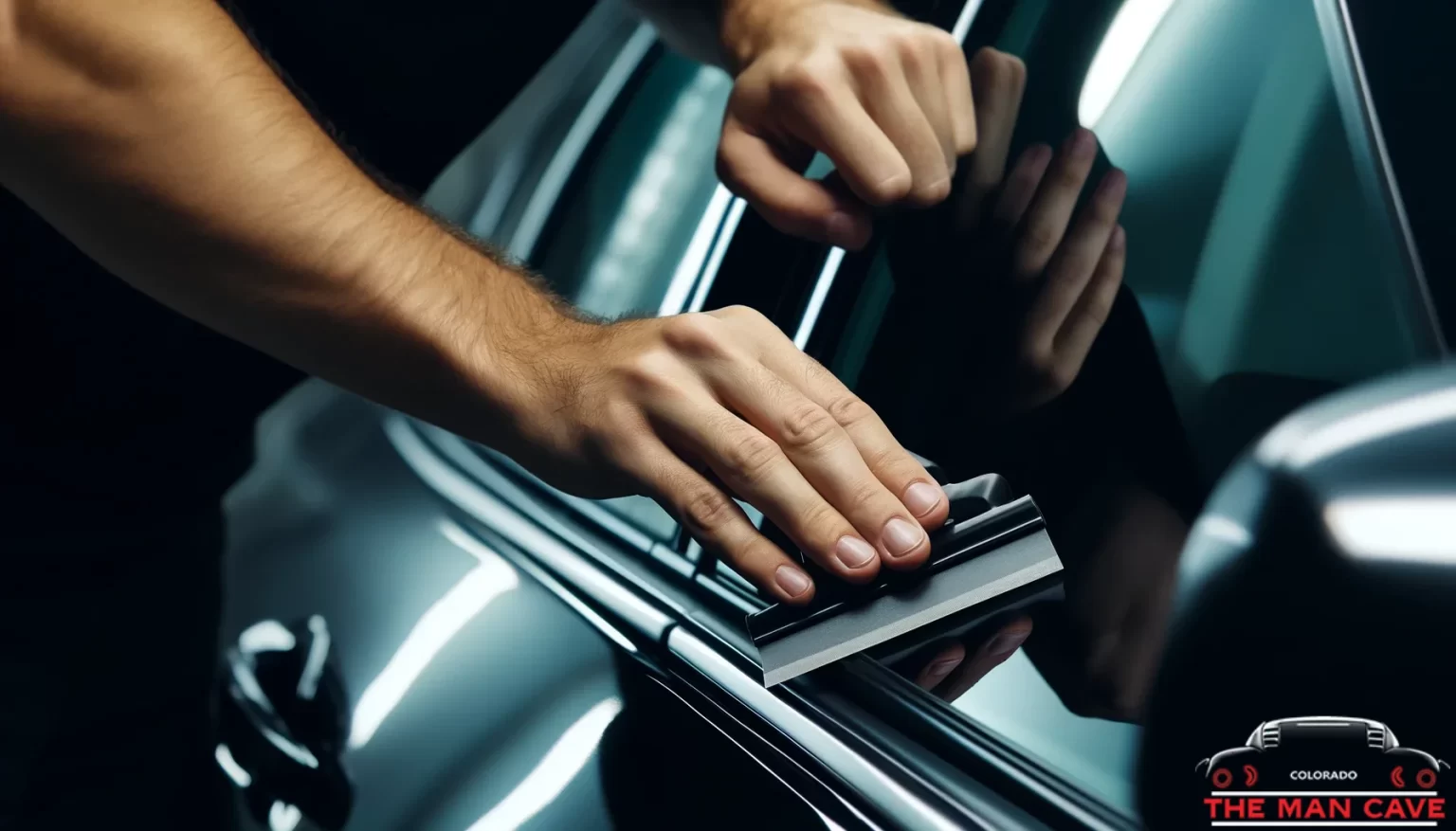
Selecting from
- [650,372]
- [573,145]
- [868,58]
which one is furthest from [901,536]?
[573,145]

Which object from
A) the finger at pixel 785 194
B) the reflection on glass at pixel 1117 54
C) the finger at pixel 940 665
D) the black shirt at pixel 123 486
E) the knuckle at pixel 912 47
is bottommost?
the black shirt at pixel 123 486

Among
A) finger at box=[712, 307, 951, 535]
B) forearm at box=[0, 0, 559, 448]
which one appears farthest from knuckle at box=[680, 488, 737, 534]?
forearm at box=[0, 0, 559, 448]

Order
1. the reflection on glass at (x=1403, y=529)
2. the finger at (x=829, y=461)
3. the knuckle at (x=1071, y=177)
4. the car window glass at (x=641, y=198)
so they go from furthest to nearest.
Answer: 1. the car window glass at (x=641, y=198)
2. the knuckle at (x=1071, y=177)
3. the finger at (x=829, y=461)
4. the reflection on glass at (x=1403, y=529)

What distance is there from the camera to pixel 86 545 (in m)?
1.23

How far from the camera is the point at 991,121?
37.3 inches

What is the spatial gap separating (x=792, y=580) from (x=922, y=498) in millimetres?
104

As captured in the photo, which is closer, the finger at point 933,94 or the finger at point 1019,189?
the finger at point 1019,189

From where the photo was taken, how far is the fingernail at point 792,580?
737 millimetres

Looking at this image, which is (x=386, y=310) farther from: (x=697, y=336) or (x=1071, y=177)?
(x=1071, y=177)

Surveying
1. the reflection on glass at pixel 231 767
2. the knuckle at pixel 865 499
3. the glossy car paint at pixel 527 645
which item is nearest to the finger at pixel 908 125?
the glossy car paint at pixel 527 645

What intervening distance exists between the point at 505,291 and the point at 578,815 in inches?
18.9

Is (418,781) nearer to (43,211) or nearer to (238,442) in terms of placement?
(43,211)

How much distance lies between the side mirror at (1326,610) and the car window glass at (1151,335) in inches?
5.2

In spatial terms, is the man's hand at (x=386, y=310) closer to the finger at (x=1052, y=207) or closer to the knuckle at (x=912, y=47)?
the finger at (x=1052, y=207)
